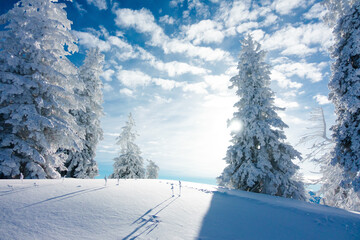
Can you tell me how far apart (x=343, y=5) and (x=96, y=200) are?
17.7 meters

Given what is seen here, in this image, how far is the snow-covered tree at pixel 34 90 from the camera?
9.41m

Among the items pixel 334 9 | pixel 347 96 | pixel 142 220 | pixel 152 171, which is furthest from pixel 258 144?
pixel 152 171

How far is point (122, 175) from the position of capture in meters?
27.0

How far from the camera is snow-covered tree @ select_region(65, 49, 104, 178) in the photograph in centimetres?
1877

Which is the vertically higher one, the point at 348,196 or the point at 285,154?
the point at 285,154

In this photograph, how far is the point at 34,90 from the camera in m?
10.6

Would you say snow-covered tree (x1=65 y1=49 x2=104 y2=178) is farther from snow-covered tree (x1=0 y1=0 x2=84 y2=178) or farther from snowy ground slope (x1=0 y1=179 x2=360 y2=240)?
snowy ground slope (x1=0 y1=179 x2=360 y2=240)

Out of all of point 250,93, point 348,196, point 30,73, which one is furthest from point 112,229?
point 348,196

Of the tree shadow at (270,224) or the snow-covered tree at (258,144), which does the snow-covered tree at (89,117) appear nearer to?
the snow-covered tree at (258,144)

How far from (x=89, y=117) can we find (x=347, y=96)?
21.7 metres

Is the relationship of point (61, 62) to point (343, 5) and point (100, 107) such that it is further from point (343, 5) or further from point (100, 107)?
point (343, 5)

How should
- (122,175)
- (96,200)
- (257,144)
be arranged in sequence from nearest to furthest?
(96,200) → (257,144) → (122,175)

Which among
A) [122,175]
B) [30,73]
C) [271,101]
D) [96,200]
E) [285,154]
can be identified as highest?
[271,101]

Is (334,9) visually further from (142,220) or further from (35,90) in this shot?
(35,90)
